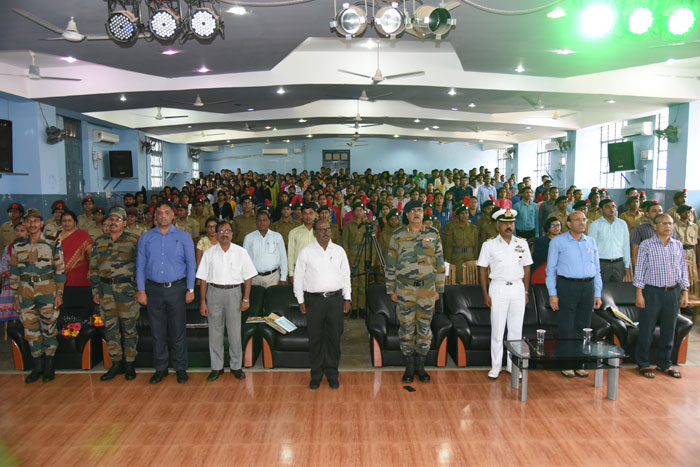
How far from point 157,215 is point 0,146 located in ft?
24.2

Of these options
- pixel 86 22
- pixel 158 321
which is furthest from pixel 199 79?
pixel 158 321

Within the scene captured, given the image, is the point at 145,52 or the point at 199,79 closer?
the point at 145,52

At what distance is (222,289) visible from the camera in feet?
16.4

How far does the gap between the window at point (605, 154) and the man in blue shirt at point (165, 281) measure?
15.4m

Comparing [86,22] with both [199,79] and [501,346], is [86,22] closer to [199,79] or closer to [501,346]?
[199,79]

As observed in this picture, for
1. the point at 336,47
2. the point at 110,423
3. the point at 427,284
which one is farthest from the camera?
the point at 336,47

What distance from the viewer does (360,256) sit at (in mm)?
7262

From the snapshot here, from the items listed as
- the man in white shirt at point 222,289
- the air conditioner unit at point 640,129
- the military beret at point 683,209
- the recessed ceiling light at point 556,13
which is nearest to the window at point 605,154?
the air conditioner unit at point 640,129

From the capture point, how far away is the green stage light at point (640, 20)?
15.3 feet

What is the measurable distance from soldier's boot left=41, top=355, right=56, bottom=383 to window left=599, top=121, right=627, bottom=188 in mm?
16512

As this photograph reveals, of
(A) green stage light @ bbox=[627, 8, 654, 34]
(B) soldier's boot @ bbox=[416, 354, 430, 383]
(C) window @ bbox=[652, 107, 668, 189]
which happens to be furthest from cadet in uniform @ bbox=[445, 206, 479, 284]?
(C) window @ bbox=[652, 107, 668, 189]

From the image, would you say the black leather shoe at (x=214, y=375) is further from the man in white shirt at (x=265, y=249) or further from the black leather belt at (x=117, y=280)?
the man in white shirt at (x=265, y=249)

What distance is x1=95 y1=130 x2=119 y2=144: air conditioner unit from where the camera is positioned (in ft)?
47.2

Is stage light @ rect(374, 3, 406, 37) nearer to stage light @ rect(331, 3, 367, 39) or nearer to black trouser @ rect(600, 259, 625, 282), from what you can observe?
stage light @ rect(331, 3, 367, 39)
